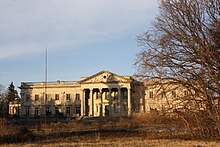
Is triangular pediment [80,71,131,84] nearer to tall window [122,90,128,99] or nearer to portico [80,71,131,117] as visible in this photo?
portico [80,71,131,117]

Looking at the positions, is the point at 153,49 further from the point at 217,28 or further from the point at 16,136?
the point at 16,136

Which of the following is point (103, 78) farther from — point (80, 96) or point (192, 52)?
point (192, 52)

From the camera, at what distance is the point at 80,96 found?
9838 centimetres

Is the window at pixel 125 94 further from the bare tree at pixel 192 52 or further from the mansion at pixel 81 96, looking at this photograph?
the bare tree at pixel 192 52

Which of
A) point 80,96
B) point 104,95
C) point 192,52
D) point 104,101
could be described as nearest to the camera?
point 192,52

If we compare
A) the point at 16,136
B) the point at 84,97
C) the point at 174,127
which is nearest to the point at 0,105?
the point at 84,97

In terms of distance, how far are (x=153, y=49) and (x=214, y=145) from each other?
306 inches

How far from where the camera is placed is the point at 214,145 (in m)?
17.0

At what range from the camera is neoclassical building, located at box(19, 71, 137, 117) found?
93.1 metres

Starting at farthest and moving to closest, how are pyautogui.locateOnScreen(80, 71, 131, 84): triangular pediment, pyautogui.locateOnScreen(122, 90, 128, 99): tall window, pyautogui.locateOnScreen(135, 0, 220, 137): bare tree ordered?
pyautogui.locateOnScreen(122, 90, 128, 99): tall window
pyautogui.locateOnScreen(80, 71, 131, 84): triangular pediment
pyautogui.locateOnScreen(135, 0, 220, 137): bare tree

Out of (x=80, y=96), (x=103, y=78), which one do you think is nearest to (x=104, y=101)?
(x=80, y=96)

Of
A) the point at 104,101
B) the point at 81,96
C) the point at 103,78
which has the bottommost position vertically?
the point at 104,101

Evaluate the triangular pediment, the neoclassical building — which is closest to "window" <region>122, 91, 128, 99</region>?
the neoclassical building

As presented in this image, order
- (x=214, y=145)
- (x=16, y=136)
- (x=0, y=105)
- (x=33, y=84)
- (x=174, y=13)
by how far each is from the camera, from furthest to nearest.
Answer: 1. (x=33, y=84)
2. (x=0, y=105)
3. (x=16, y=136)
4. (x=174, y=13)
5. (x=214, y=145)
